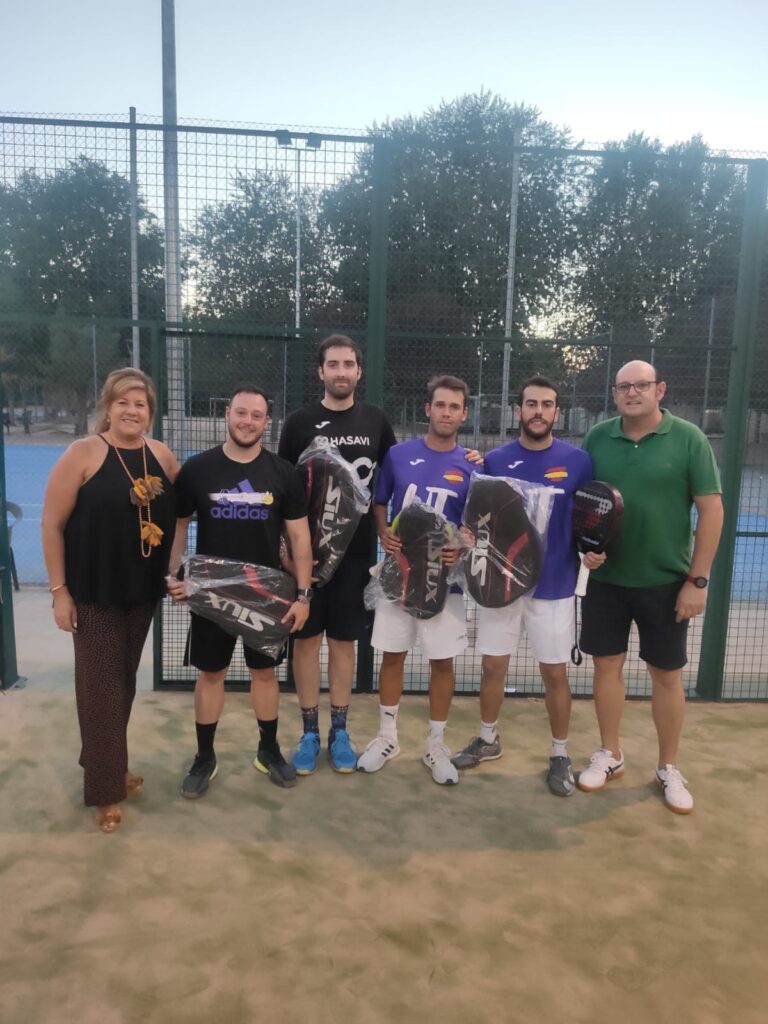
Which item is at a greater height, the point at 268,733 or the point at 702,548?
the point at 702,548

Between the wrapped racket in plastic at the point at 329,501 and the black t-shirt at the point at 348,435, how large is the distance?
7 cm

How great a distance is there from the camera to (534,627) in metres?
3.17

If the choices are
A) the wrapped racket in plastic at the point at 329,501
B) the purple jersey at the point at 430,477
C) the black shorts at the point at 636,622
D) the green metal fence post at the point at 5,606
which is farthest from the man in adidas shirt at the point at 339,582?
the green metal fence post at the point at 5,606

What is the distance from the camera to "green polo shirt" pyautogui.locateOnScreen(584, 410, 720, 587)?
2953 millimetres

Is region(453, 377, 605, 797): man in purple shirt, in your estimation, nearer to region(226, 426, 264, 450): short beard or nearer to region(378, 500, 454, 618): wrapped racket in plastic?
region(378, 500, 454, 618): wrapped racket in plastic

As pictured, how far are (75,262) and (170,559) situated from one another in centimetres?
217

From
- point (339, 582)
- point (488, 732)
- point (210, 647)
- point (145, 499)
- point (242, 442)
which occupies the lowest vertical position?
point (488, 732)

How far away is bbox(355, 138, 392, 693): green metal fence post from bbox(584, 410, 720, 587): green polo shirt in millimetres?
1530

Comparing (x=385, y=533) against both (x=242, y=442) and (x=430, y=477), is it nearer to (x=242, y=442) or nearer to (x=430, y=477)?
(x=430, y=477)

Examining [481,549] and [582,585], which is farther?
[582,585]

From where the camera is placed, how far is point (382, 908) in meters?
2.37

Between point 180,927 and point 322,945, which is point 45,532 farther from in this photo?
point 322,945

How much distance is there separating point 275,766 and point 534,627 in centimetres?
135

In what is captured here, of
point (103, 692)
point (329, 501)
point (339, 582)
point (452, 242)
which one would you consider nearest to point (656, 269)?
point (452, 242)
